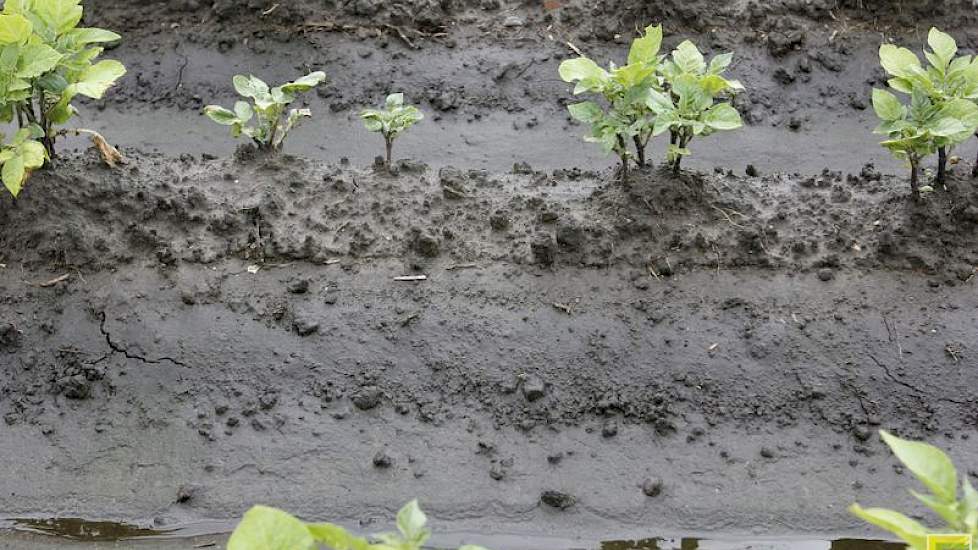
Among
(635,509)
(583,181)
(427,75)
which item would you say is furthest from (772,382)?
(427,75)

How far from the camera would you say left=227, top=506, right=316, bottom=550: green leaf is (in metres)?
1.86

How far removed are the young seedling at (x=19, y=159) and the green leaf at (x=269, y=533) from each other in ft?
7.77

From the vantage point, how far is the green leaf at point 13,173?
372 cm

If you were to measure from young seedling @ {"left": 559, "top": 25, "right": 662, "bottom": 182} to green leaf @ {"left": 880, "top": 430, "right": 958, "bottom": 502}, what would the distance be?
2.19 metres

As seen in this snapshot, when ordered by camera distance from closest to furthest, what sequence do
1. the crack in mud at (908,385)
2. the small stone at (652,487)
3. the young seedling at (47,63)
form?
the small stone at (652,487) < the crack in mud at (908,385) < the young seedling at (47,63)

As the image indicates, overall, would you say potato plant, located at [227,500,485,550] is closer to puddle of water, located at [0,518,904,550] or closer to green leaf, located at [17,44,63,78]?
puddle of water, located at [0,518,904,550]

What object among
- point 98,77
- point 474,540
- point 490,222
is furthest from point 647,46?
point 98,77

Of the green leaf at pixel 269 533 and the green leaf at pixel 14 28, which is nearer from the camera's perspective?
the green leaf at pixel 269 533

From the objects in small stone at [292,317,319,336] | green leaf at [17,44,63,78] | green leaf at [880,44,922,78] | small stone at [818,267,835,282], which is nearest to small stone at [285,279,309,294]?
small stone at [292,317,319,336]

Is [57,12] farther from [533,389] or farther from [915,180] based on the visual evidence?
[915,180]

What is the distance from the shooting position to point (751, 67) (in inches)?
224

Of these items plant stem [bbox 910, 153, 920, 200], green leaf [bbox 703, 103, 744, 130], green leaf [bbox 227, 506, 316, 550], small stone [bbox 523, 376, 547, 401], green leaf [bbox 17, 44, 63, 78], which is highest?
green leaf [bbox 17, 44, 63, 78]

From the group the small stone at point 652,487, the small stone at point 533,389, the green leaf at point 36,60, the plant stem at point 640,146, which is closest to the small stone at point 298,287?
the small stone at point 533,389

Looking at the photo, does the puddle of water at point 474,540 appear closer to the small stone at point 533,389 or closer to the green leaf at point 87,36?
the small stone at point 533,389
